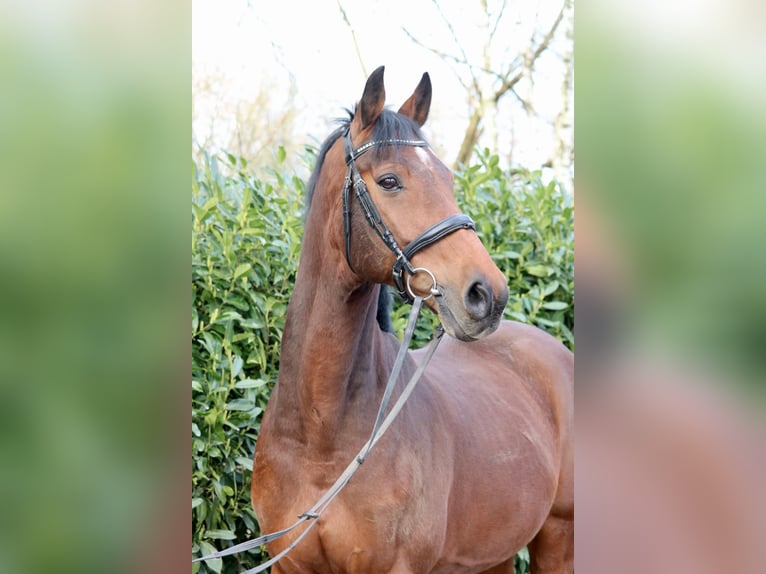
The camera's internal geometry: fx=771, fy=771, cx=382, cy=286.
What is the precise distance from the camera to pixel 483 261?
198cm

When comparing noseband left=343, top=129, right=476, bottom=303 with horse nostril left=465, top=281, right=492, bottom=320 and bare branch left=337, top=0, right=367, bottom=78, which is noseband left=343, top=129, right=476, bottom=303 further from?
bare branch left=337, top=0, right=367, bottom=78

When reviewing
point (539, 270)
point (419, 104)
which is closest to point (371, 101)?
point (419, 104)

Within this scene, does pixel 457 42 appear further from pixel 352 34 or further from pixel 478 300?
pixel 478 300

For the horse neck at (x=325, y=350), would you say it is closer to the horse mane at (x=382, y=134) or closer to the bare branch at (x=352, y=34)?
the horse mane at (x=382, y=134)

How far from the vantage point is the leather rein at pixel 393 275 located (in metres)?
2.02

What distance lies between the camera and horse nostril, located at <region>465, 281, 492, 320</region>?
6.36 feet

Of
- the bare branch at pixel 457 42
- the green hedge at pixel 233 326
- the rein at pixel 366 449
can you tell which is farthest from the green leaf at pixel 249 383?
the bare branch at pixel 457 42

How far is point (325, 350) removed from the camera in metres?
2.22

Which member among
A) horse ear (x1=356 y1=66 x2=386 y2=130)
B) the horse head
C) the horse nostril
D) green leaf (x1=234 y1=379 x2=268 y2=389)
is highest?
horse ear (x1=356 y1=66 x2=386 y2=130)

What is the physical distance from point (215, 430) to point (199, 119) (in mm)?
4419

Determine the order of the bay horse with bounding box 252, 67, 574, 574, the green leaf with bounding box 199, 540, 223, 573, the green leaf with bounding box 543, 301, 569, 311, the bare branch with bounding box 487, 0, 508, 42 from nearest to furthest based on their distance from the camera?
1. the bay horse with bounding box 252, 67, 574, 574
2. the green leaf with bounding box 199, 540, 223, 573
3. the green leaf with bounding box 543, 301, 569, 311
4. the bare branch with bounding box 487, 0, 508, 42
